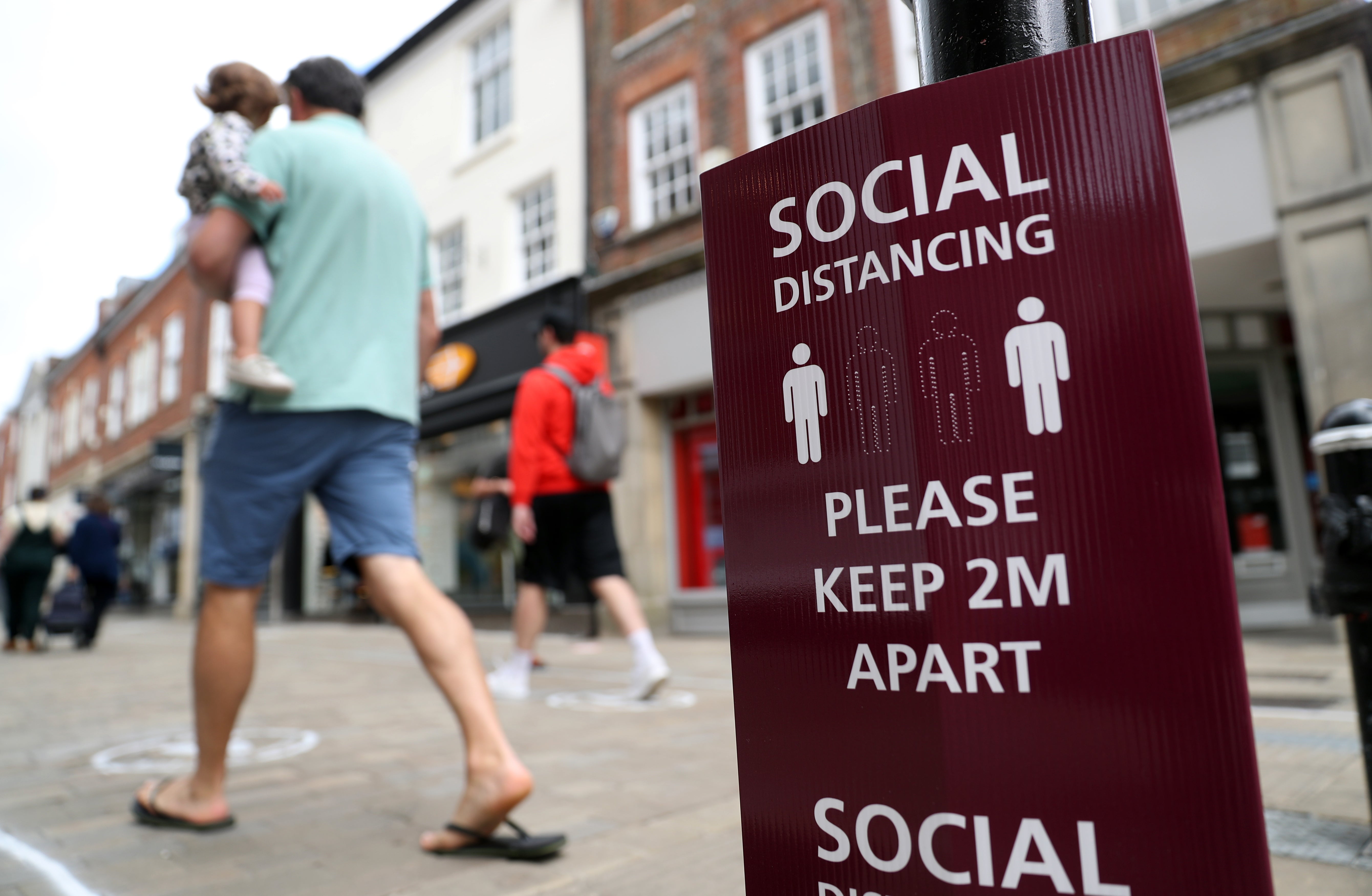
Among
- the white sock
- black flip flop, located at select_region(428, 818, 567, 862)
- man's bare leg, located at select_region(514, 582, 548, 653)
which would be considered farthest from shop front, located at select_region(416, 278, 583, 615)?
black flip flop, located at select_region(428, 818, 567, 862)

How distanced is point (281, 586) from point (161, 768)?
14753mm

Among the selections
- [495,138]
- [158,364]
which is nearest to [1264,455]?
[495,138]

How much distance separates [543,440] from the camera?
4844 mm

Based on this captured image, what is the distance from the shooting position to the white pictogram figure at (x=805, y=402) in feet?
3.59

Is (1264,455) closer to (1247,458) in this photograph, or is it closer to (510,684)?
(1247,458)

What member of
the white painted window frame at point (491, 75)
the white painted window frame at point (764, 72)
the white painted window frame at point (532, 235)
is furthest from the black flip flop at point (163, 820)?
the white painted window frame at point (491, 75)

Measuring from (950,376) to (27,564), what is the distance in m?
12.1

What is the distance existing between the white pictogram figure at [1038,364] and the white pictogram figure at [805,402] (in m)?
0.22

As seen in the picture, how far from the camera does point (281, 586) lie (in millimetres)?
16828

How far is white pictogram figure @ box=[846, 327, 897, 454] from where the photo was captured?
1.04m

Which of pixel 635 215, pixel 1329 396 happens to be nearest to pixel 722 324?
pixel 1329 396

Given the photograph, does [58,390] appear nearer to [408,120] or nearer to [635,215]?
[408,120]

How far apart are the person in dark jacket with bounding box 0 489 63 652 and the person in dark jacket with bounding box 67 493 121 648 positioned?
0.79 feet

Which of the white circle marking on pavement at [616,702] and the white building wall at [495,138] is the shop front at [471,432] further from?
the white circle marking on pavement at [616,702]
